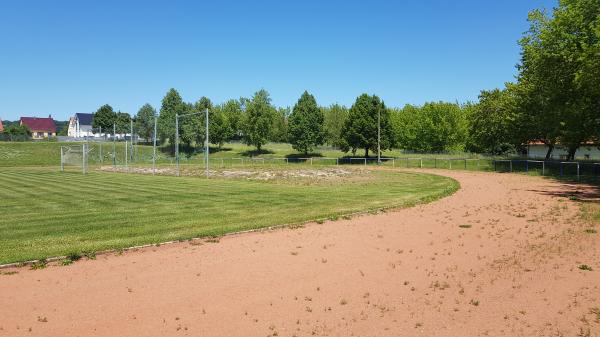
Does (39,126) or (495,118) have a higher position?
(39,126)

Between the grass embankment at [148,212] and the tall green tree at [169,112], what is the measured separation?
67.4m

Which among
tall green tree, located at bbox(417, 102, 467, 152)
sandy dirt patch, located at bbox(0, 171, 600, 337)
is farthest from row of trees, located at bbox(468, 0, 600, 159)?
tall green tree, located at bbox(417, 102, 467, 152)

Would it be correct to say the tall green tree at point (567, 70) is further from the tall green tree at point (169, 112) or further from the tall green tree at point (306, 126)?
the tall green tree at point (169, 112)

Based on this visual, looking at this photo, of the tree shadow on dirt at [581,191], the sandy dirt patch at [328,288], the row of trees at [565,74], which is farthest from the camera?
the row of trees at [565,74]

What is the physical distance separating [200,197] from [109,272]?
13083 millimetres

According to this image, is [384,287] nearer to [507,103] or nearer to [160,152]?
[507,103]

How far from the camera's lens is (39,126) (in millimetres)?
151000

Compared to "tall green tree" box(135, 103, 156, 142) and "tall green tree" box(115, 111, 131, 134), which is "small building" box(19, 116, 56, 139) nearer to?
"tall green tree" box(115, 111, 131, 134)

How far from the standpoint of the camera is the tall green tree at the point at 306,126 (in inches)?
3226

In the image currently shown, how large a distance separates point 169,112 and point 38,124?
8335cm

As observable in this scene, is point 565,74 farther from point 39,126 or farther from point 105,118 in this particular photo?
point 39,126

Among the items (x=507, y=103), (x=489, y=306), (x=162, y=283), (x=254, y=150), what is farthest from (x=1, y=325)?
(x=254, y=150)

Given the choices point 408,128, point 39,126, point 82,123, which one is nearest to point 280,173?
point 408,128

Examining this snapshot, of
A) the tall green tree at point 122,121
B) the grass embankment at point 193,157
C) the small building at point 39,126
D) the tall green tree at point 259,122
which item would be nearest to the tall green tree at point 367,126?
the grass embankment at point 193,157
